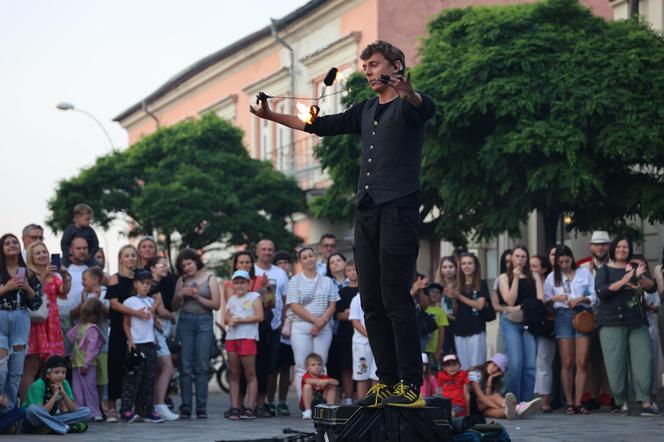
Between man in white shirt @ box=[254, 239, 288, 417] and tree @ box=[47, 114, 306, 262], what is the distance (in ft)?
60.3

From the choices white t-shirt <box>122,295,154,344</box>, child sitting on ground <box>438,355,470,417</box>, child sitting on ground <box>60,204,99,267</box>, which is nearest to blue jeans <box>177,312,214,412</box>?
white t-shirt <box>122,295,154,344</box>

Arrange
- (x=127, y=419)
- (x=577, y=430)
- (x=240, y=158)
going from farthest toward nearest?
(x=240, y=158)
(x=127, y=419)
(x=577, y=430)

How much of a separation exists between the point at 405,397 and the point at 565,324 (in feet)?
28.6

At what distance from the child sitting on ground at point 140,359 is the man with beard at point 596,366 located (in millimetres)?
5066

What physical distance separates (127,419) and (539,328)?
5.00 m

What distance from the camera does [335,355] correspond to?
17.4 metres

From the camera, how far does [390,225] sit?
9.34 meters

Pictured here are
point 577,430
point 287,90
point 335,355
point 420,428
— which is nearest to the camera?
point 420,428

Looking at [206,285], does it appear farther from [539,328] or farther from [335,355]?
[539,328]

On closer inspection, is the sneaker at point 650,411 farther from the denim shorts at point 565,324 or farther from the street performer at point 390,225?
the street performer at point 390,225

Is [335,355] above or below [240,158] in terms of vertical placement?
below

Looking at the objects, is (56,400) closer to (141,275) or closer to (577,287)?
(141,275)

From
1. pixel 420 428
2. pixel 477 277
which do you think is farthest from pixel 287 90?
pixel 420 428

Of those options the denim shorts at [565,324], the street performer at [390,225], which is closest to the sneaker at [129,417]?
the denim shorts at [565,324]
